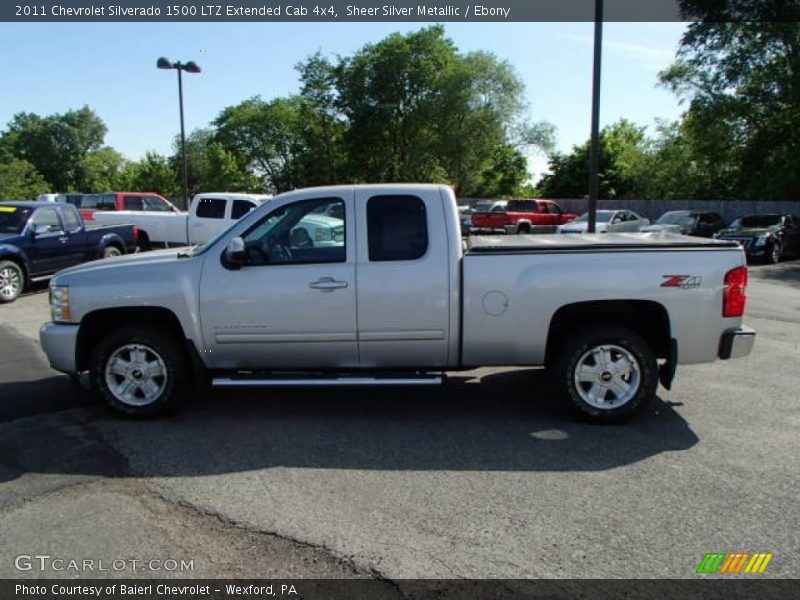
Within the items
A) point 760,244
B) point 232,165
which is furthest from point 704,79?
point 232,165

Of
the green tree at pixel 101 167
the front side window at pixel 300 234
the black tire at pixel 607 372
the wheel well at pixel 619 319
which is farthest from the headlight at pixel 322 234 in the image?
the green tree at pixel 101 167

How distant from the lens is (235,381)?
17.4ft

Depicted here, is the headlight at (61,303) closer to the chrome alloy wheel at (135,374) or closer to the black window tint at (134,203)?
the chrome alloy wheel at (135,374)

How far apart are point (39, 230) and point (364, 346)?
33.3ft

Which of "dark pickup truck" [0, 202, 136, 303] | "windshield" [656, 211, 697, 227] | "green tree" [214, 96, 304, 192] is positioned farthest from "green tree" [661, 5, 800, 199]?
"green tree" [214, 96, 304, 192]

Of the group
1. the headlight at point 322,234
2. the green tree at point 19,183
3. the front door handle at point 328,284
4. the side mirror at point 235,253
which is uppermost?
the green tree at point 19,183

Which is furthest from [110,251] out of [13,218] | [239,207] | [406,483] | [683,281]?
[683,281]

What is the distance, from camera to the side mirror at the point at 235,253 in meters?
5.15

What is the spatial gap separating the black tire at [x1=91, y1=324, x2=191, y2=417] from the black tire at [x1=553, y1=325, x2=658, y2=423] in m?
3.11

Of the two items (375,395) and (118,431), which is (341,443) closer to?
(375,395)

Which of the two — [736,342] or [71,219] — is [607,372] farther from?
[71,219]

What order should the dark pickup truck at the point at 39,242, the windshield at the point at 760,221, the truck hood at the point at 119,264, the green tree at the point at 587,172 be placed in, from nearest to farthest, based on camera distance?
the truck hood at the point at 119,264 < the dark pickup truck at the point at 39,242 < the windshield at the point at 760,221 < the green tree at the point at 587,172

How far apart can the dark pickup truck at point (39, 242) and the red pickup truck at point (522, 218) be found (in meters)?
17.9

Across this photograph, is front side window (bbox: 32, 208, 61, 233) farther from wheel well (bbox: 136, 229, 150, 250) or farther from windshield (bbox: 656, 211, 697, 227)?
windshield (bbox: 656, 211, 697, 227)
